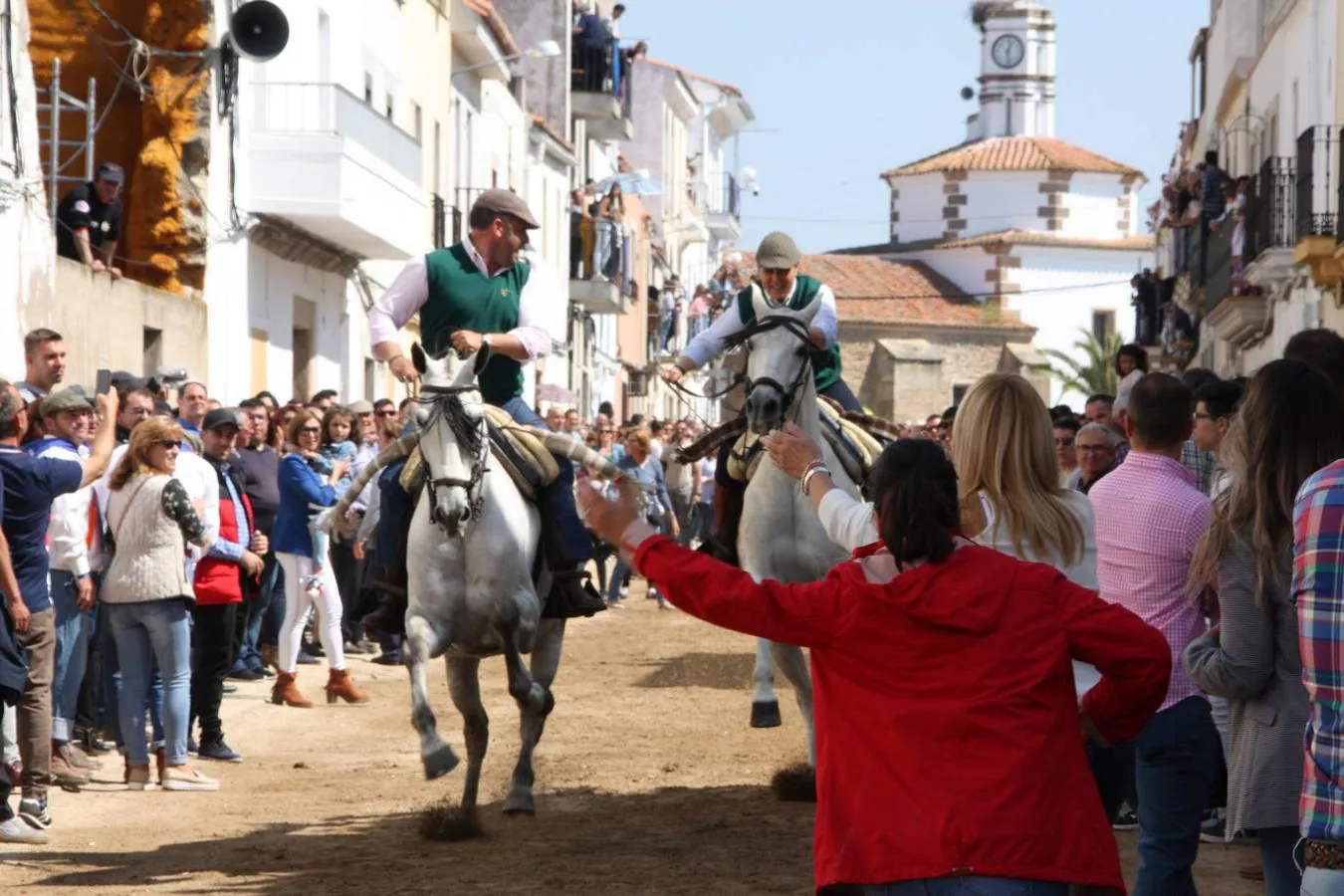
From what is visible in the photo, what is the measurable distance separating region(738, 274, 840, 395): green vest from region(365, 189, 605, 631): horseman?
3.22 feet

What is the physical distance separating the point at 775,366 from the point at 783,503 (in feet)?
3.17

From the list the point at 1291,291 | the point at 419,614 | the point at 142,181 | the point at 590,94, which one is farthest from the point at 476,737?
the point at 590,94

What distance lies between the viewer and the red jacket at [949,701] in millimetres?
4805

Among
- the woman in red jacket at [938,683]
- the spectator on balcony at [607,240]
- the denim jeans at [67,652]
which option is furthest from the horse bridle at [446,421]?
the spectator on balcony at [607,240]

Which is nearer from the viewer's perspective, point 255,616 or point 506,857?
point 506,857

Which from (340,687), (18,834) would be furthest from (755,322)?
(340,687)

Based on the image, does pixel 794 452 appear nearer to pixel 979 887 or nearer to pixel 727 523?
pixel 979 887

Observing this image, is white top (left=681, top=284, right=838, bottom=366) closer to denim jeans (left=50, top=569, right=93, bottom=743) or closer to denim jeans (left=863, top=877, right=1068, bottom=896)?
denim jeans (left=50, top=569, right=93, bottom=743)

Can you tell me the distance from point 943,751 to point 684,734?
964 centimetres

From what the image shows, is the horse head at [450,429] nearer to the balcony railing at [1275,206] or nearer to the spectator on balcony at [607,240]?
the balcony railing at [1275,206]

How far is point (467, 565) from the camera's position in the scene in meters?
10.3

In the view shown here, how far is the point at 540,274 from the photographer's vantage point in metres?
47.8

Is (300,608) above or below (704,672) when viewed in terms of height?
above

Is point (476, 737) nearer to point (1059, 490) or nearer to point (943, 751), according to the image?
point (1059, 490)
